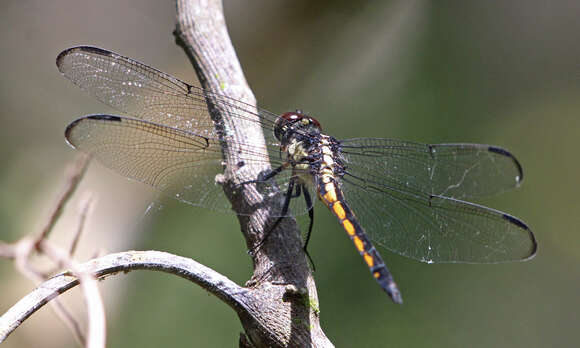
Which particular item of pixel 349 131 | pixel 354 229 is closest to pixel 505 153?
pixel 354 229

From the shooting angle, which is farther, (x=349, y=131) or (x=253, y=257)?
(x=349, y=131)

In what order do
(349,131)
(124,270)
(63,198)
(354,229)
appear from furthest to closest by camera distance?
1. (349,131)
2. (354,229)
3. (124,270)
4. (63,198)

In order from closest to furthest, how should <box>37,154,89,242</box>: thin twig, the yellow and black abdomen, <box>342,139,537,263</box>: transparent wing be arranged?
<box>37,154,89,242</box>: thin twig
the yellow and black abdomen
<box>342,139,537,263</box>: transparent wing

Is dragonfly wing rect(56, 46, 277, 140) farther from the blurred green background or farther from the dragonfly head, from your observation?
the blurred green background

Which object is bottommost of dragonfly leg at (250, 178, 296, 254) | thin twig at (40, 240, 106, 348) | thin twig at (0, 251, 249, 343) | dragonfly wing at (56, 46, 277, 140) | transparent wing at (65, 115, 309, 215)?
thin twig at (40, 240, 106, 348)

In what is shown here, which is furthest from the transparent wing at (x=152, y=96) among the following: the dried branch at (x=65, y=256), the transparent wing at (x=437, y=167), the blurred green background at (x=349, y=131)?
the blurred green background at (x=349, y=131)

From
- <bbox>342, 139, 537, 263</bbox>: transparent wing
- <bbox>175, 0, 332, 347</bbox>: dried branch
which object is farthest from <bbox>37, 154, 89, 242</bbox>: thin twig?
<bbox>342, 139, 537, 263</bbox>: transparent wing

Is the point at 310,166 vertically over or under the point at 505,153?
over

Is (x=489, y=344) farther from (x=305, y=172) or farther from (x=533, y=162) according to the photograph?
(x=305, y=172)

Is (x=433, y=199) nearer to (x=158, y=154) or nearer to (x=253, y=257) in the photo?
(x=253, y=257)
